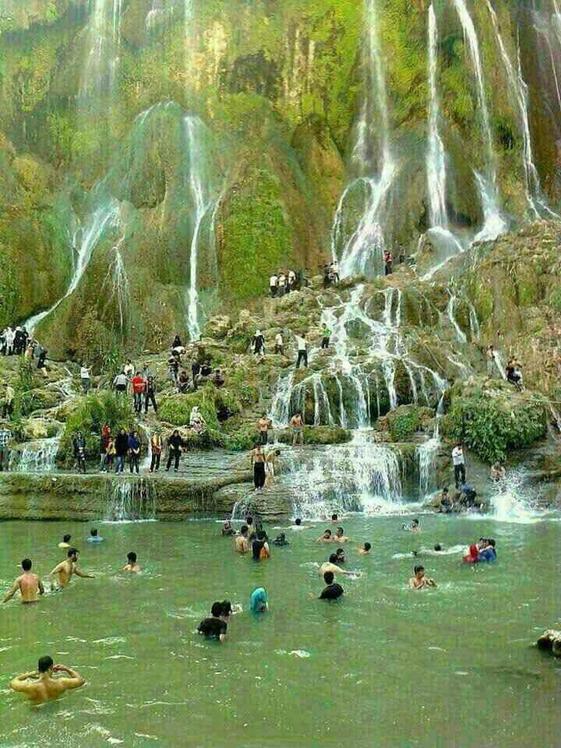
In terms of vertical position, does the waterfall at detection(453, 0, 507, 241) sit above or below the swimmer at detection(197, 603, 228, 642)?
above

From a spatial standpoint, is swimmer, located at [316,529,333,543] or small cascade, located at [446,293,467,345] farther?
small cascade, located at [446,293,467,345]

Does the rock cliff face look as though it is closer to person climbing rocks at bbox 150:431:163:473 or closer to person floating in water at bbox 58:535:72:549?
person climbing rocks at bbox 150:431:163:473

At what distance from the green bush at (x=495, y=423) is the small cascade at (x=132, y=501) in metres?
8.83

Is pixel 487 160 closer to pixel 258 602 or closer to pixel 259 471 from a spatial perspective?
pixel 259 471

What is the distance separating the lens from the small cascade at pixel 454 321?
32781 millimetres

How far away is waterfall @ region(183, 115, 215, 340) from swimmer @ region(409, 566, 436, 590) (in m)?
27.6

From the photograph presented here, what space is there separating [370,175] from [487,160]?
5.88 metres

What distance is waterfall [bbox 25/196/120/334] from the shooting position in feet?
141

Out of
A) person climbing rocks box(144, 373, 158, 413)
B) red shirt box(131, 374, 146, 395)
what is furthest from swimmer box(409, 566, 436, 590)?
red shirt box(131, 374, 146, 395)

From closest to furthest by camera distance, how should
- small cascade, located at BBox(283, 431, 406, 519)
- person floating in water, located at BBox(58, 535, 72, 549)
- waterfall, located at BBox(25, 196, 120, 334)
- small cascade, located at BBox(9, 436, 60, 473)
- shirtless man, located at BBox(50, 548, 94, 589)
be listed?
Result: shirtless man, located at BBox(50, 548, 94, 589)
person floating in water, located at BBox(58, 535, 72, 549)
small cascade, located at BBox(283, 431, 406, 519)
small cascade, located at BBox(9, 436, 60, 473)
waterfall, located at BBox(25, 196, 120, 334)

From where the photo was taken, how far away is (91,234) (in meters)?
44.6

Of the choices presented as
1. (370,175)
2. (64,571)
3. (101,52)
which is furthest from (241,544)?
(101,52)

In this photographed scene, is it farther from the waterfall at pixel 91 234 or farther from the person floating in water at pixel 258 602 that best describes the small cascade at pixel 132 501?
the waterfall at pixel 91 234

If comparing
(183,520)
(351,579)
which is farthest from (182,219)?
(351,579)
